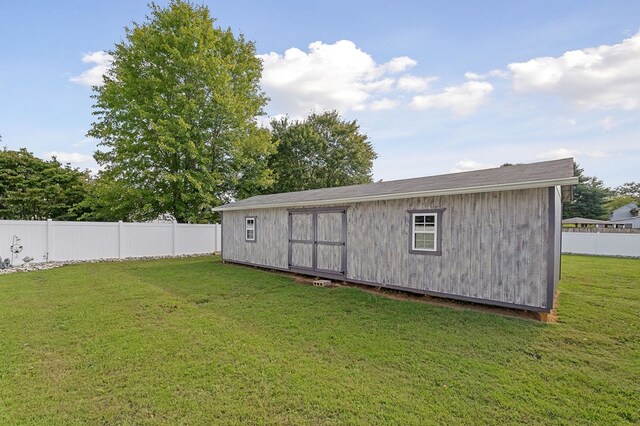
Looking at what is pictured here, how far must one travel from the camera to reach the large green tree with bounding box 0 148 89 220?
2130 cm

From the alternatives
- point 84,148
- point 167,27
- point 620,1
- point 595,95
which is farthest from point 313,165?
point 620,1

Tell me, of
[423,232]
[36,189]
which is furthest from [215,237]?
[423,232]

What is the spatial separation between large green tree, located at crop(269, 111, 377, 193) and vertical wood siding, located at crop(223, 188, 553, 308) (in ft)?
59.5

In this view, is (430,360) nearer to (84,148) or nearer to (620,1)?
(620,1)

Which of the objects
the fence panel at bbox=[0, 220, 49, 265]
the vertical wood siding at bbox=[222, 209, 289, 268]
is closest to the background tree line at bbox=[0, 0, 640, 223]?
the vertical wood siding at bbox=[222, 209, 289, 268]

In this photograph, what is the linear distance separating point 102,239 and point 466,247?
14606 millimetres

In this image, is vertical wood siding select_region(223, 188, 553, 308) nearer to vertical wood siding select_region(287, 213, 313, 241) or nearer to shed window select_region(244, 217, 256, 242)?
vertical wood siding select_region(287, 213, 313, 241)

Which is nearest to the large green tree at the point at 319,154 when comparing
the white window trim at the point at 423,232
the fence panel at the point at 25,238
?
the fence panel at the point at 25,238

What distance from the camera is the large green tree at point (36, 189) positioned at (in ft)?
69.9

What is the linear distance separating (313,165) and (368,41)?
15.2 metres

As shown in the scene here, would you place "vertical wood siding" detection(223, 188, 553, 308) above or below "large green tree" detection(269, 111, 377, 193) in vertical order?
below

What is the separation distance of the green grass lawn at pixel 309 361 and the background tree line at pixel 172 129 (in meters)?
11.5

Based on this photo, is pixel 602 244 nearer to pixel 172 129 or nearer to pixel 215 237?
pixel 215 237

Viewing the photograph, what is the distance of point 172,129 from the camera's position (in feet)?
57.1
